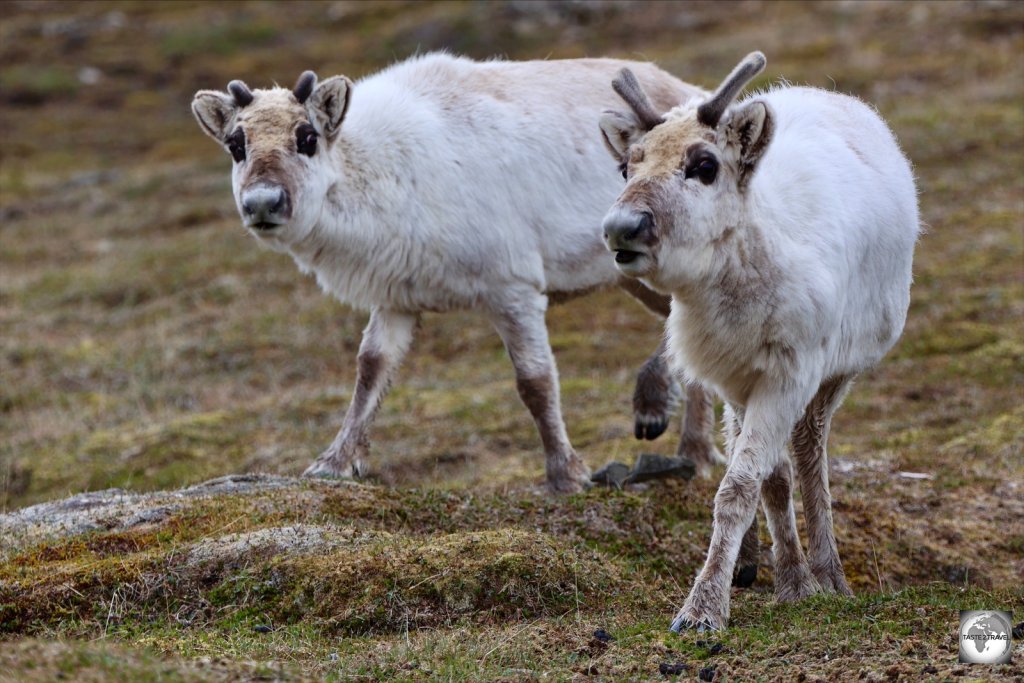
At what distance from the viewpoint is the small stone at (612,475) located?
1166cm

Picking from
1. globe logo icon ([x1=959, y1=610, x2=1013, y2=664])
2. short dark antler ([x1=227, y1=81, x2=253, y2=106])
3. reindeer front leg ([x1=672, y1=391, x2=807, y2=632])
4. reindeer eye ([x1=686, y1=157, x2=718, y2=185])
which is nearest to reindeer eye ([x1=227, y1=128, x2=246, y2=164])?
short dark antler ([x1=227, y1=81, x2=253, y2=106])

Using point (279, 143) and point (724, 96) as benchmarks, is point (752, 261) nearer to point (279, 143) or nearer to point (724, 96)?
point (724, 96)

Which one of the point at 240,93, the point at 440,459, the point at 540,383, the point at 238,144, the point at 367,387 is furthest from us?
the point at 440,459

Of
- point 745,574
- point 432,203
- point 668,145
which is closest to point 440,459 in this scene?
point 432,203

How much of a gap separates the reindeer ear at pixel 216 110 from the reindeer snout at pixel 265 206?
107 centimetres

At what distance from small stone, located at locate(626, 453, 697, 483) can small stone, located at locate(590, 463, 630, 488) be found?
75 millimetres

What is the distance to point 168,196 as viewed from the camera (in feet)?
120

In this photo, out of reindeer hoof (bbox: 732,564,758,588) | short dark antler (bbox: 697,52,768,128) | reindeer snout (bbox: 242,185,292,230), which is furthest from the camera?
reindeer snout (bbox: 242,185,292,230)

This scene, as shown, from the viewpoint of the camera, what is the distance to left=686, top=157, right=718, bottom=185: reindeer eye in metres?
8.00

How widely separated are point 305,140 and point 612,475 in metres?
4.20

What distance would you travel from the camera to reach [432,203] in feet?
38.0

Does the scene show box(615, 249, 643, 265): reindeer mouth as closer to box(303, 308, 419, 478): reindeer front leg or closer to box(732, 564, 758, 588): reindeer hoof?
box(732, 564, 758, 588): reindeer hoof

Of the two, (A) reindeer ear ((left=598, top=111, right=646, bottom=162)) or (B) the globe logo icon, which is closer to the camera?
(B) the globe logo icon

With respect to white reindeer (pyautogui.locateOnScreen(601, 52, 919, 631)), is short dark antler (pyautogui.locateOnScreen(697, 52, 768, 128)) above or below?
above
